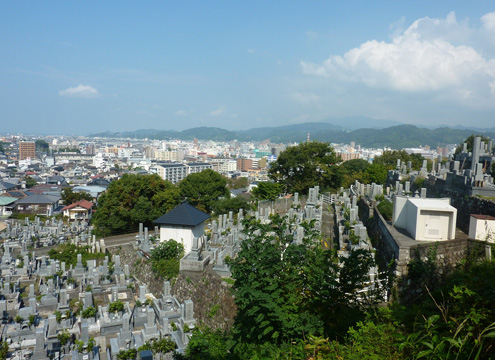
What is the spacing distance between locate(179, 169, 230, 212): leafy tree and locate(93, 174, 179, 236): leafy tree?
213 centimetres

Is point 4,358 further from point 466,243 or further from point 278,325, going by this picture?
point 466,243

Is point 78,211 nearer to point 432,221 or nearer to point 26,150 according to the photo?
point 432,221

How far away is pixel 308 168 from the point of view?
2330 cm

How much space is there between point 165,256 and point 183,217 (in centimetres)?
145

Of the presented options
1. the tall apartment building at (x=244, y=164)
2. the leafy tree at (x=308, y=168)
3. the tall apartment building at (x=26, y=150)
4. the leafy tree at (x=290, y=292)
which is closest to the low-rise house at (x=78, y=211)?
the leafy tree at (x=308, y=168)

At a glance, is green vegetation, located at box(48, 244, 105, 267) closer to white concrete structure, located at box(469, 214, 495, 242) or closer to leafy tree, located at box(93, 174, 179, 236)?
leafy tree, located at box(93, 174, 179, 236)

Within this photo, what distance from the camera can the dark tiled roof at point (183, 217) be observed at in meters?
11.9

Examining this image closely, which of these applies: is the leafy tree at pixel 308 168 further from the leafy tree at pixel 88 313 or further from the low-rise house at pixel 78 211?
the low-rise house at pixel 78 211

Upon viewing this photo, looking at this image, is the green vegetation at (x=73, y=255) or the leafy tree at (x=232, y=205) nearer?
the green vegetation at (x=73, y=255)

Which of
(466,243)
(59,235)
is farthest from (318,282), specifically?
(59,235)

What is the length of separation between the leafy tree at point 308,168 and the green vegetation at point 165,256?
1296 centimetres

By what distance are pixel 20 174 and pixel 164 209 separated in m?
63.8

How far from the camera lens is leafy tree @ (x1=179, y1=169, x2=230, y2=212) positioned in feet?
78.2

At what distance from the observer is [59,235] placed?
2089cm
